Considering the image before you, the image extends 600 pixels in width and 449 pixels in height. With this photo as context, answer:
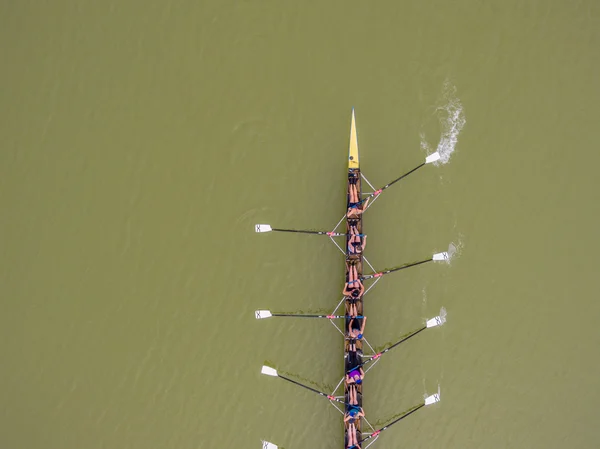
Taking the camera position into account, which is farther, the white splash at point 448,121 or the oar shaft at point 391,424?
the white splash at point 448,121

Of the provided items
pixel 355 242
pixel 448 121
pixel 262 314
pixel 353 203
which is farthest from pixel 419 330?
pixel 448 121

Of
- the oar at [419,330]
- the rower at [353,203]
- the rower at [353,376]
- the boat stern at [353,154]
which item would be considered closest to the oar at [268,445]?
the rower at [353,376]

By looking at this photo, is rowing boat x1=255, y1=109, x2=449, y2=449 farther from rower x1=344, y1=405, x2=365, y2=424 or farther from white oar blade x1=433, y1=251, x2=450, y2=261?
white oar blade x1=433, y1=251, x2=450, y2=261

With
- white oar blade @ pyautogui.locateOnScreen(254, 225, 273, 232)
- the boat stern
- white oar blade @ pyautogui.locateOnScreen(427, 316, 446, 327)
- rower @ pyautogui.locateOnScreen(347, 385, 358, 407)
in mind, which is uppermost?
the boat stern

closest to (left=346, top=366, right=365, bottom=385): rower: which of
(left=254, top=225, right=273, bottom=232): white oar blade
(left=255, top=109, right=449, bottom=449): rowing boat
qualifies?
(left=255, top=109, right=449, bottom=449): rowing boat

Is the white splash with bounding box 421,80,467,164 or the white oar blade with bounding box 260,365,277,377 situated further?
the white splash with bounding box 421,80,467,164

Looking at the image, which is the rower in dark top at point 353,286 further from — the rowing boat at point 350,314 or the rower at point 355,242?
the rower at point 355,242

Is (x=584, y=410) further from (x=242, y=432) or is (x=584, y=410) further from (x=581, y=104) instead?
(x=242, y=432)
